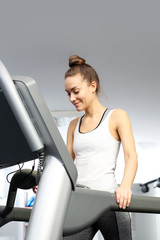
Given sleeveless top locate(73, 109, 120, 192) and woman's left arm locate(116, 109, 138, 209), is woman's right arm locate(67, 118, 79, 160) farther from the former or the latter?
woman's left arm locate(116, 109, 138, 209)

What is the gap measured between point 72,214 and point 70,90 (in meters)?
0.71

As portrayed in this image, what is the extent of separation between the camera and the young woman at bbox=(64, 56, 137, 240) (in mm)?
1160

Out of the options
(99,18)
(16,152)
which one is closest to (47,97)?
(99,18)

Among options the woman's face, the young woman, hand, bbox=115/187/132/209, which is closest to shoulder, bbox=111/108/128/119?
the young woman

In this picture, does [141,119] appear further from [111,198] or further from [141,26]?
[111,198]

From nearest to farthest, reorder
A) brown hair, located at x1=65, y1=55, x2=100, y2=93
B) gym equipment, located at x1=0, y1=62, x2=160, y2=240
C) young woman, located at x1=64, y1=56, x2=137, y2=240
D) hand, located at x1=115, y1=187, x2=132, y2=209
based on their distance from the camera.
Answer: gym equipment, located at x1=0, y1=62, x2=160, y2=240 < hand, located at x1=115, y1=187, x2=132, y2=209 < young woman, located at x1=64, y1=56, x2=137, y2=240 < brown hair, located at x1=65, y1=55, x2=100, y2=93

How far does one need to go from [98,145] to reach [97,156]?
0.04m

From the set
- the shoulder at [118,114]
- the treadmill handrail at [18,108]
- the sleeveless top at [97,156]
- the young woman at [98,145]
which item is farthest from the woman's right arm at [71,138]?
the treadmill handrail at [18,108]

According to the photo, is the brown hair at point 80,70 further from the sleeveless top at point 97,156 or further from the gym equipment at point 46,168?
the gym equipment at point 46,168

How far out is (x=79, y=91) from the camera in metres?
1.30

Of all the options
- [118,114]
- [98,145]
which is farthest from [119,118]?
[98,145]

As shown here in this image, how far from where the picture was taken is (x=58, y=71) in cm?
378

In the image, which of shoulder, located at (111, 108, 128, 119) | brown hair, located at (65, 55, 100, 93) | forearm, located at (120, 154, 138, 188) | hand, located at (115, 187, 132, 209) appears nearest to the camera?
hand, located at (115, 187, 132, 209)

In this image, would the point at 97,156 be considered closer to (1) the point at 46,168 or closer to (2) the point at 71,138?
(2) the point at 71,138
